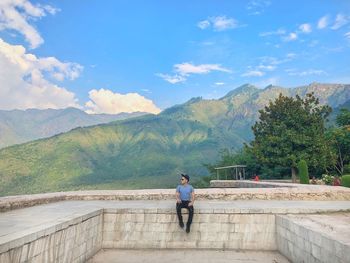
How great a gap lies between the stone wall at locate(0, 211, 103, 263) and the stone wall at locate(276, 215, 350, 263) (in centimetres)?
509

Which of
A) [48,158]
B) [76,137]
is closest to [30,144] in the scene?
[48,158]

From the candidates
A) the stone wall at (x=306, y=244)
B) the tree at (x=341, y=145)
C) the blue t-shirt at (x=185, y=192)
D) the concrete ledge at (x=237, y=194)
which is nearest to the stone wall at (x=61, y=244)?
the blue t-shirt at (x=185, y=192)

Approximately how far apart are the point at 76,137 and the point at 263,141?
592 ft

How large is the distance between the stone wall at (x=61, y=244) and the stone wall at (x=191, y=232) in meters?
0.53

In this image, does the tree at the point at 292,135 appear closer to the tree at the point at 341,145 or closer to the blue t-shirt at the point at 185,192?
the tree at the point at 341,145

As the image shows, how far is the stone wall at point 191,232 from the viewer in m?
9.54

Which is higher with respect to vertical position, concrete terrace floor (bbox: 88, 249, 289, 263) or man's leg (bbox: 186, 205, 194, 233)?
man's leg (bbox: 186, 205, 194, 233)

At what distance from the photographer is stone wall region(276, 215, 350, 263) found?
5.95 meters

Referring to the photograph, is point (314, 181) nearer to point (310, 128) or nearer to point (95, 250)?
point (310, 128)

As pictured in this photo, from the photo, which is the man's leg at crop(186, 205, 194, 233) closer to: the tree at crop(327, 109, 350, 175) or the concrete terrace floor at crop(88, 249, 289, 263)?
the concrete terrace floor at crop(88, 249, 289, 263)

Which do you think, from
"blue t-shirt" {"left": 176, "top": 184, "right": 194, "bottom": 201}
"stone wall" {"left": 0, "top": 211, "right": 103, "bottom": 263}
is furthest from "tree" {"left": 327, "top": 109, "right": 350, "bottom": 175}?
"stone wall" {"left": 0, "top": 211, "right": 103, "bottom": 263}

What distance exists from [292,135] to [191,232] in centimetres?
1967

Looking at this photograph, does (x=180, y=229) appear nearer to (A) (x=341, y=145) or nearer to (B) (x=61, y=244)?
(B) (x=61, y=244)

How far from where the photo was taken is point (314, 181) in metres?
21.0
